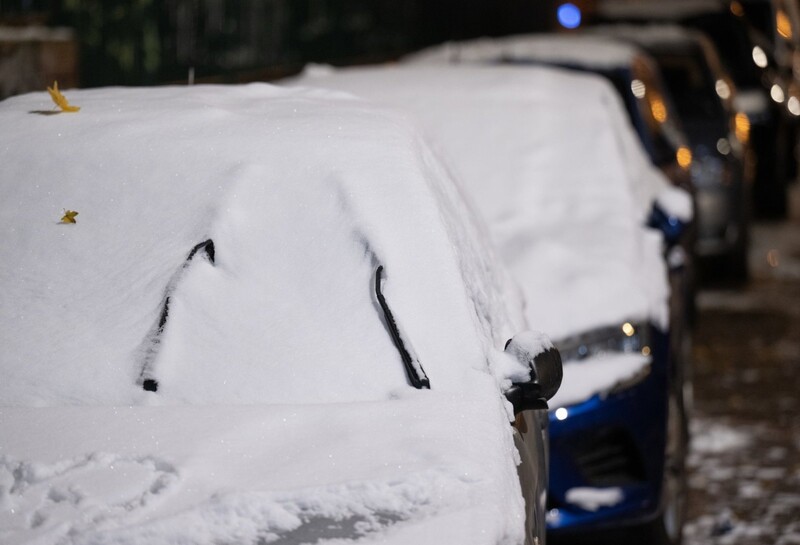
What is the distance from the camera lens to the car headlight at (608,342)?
467 centimetres

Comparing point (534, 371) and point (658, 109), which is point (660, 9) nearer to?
point (658, 109)

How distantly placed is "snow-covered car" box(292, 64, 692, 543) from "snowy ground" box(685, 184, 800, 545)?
43 centimetres

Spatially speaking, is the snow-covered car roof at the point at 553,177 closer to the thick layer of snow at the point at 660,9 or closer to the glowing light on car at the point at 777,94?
the glowing light on car at the point at 777,94

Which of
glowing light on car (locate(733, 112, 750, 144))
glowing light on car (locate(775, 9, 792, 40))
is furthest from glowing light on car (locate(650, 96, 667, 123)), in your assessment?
glowing light on car (locate(775, 9, 792, 40))

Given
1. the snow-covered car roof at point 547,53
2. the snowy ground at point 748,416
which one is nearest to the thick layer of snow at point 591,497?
the snowy ground at point 748,416

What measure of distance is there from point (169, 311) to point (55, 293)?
29 cm

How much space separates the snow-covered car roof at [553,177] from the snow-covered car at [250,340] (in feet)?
4.33

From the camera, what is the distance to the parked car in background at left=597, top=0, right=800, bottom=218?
1274cm

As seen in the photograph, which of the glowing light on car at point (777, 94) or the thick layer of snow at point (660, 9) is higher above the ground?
the thick layer of snow at point (660, 9)

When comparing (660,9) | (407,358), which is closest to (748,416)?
(407,358)

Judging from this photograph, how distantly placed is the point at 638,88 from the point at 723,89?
2.76m

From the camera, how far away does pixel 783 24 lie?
53.2 feet

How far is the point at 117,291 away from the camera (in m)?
3.09

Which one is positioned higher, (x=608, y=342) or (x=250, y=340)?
(x=250, y=340)
